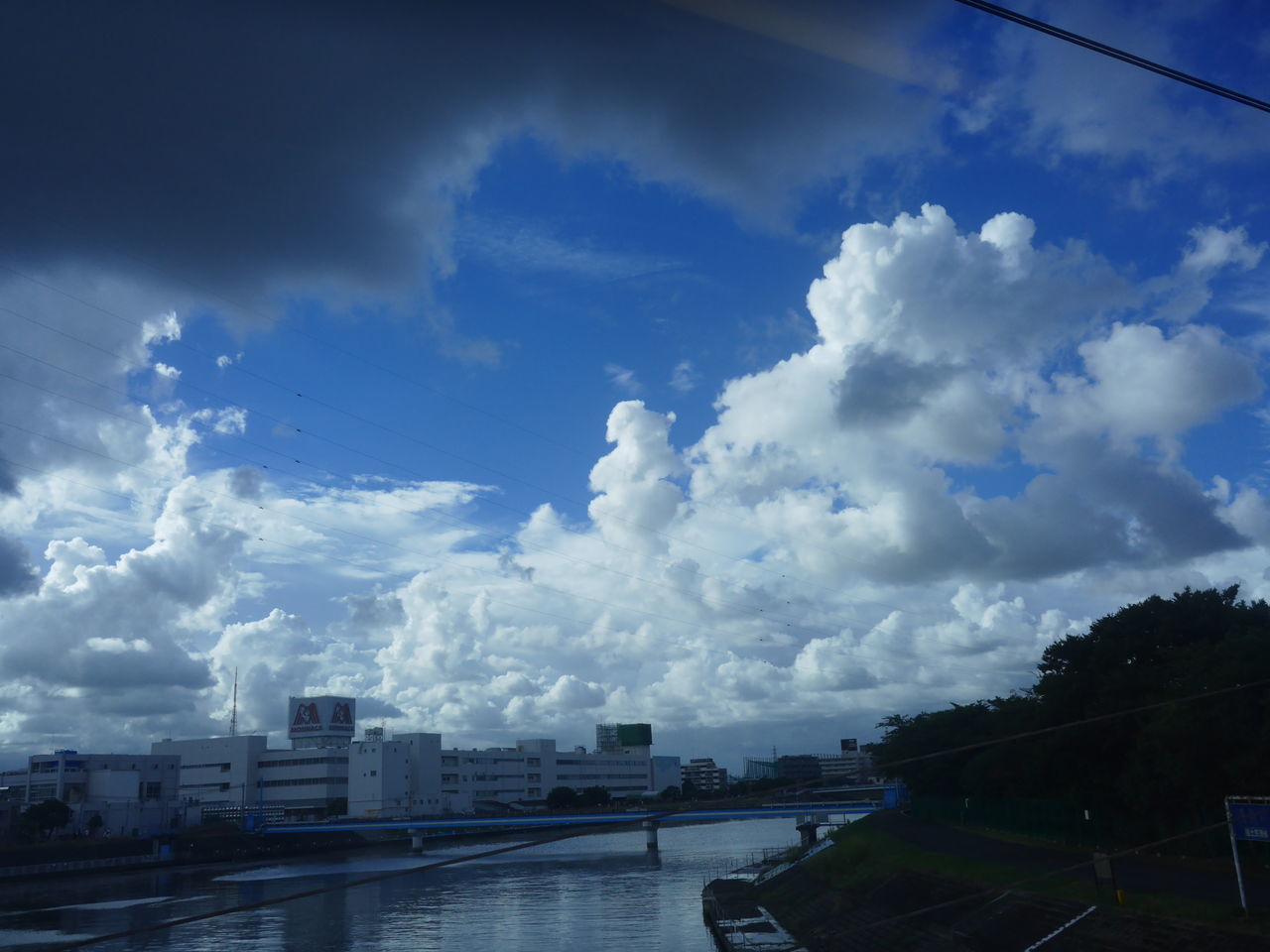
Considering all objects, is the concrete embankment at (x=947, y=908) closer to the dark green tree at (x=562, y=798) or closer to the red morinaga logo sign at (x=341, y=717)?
the red morinaga logo sign at (x=341, y=717)

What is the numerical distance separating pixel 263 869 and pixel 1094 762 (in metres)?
86.0

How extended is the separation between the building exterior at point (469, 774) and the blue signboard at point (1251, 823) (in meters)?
117

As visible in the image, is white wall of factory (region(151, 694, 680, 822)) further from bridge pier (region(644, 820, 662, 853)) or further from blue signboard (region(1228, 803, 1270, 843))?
blue signboard (region(1228, 803, 1270, 843))

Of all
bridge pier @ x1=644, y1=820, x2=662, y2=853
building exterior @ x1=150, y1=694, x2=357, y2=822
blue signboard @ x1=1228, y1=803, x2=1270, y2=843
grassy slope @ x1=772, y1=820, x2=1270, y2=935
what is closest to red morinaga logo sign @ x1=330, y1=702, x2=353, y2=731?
building exterior @ x1=150, y1=694, x2=357, y2=822

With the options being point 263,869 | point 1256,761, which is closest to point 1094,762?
point 1256,761

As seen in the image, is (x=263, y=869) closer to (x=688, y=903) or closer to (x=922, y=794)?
(x=688, y=903)

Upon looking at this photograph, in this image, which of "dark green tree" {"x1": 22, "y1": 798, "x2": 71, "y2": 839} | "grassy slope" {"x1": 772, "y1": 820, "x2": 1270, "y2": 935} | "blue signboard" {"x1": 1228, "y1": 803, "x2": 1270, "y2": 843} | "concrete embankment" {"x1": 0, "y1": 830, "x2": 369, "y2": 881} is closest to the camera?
"blue signboard" {"x1": 1228, "y1": 803, "x2": 1270, "y2": 843}

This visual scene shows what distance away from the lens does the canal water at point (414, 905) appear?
4881 cm

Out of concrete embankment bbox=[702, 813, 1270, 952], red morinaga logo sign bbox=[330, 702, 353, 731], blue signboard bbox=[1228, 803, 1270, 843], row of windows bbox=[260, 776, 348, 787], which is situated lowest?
concrete embankment bbox=[702, 813, 1270, 952]

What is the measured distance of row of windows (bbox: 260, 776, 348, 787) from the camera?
13275 cm

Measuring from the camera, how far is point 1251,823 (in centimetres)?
2498

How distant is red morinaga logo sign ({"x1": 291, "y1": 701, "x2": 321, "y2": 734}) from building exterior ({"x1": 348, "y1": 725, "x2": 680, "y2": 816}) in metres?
7.14

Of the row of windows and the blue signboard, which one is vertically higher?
the blue signboard

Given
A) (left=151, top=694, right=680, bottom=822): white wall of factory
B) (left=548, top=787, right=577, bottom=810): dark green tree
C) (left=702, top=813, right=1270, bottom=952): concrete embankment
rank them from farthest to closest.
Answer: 1. (left=548, top=787, right=577, bottom=810): dark green tree
2. (left=151, top=694, right=680, bottom=822): white wall of factory
3. (left=702, top=813, right=1270, bottom=952): concrete embankment
